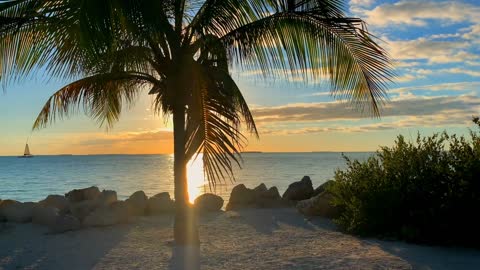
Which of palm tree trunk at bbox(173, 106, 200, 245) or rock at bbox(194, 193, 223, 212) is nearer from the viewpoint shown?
palm tree trunk at bbox(173, 106, 200, 245)

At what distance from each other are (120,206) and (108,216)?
0.50 metres

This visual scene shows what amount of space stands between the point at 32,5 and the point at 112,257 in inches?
160

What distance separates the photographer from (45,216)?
11094 millimetres

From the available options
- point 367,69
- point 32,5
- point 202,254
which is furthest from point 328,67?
Result: point 32,5

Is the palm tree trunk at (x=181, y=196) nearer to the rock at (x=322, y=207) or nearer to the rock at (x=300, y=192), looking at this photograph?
the rock at (x=322, y=207)

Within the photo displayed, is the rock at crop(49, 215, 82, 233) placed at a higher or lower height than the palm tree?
lower

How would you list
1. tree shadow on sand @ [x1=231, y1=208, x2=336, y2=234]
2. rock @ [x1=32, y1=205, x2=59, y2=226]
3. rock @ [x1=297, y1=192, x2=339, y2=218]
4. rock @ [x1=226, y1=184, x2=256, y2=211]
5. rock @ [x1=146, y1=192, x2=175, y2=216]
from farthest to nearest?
rock @ [x1=226, y1=184, x2=256, y2=211]
rock @ [x1=146, y1=192, x2=175, y2=216]
rock @ [x1=297, y1=192, x2=339, y2=218]
rock @ [x1=32, y1=205, x2=59, y2=226]
tree shadow on sand @ [x1=231, y1=208, x2=336, y2=234]

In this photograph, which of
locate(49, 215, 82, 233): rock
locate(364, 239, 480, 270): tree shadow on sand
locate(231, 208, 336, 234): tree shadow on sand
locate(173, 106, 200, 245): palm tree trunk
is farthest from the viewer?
locate(231, 208, 336, 234): tree shadow on sand

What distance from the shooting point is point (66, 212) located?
12.3m

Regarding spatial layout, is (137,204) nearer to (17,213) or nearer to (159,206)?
(159,206)

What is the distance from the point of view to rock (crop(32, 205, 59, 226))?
10.9m

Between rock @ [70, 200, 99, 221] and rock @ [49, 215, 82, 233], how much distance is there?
1.98 ft

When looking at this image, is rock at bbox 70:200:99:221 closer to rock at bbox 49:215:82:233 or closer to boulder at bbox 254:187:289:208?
rock at bbox 49:215:82:233

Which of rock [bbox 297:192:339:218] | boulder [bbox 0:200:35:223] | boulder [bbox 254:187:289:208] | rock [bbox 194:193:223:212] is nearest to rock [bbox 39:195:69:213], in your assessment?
boulder [bbox 0:200:35:223]
